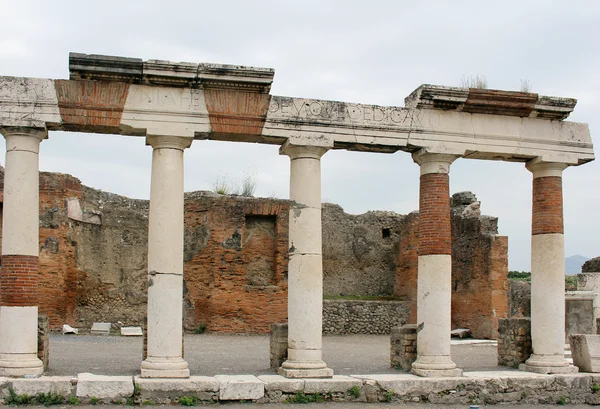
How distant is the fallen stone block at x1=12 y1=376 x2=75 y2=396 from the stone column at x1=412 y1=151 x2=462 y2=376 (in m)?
5.35

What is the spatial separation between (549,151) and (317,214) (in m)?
4.29

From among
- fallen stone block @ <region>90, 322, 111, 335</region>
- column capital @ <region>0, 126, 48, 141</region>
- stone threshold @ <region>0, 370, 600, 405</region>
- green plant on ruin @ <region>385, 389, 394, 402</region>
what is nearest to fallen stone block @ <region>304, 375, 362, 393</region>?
stone threshold @ <region>0, 370, 600, 405</region>

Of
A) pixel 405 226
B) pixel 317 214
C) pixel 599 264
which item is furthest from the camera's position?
pixel 405 226

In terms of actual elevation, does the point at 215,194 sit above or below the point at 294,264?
above

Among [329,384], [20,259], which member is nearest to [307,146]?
[329,384]

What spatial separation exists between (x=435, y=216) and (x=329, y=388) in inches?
128

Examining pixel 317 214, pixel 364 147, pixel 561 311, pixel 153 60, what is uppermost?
pixel 153 60

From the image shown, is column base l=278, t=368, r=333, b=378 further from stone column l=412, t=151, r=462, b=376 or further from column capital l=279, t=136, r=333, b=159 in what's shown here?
column capital l=279, t=136, r=333, b=159

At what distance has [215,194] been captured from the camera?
21203 millimetres

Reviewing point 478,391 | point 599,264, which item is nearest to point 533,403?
point 478,391

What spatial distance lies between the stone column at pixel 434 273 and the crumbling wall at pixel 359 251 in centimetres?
1366

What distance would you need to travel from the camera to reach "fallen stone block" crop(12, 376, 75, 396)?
9625 mm

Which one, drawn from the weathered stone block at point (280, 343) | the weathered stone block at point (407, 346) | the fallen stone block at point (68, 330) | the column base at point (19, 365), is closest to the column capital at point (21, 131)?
the column base at point (19, 365)

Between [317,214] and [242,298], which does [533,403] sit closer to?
[317,214]
